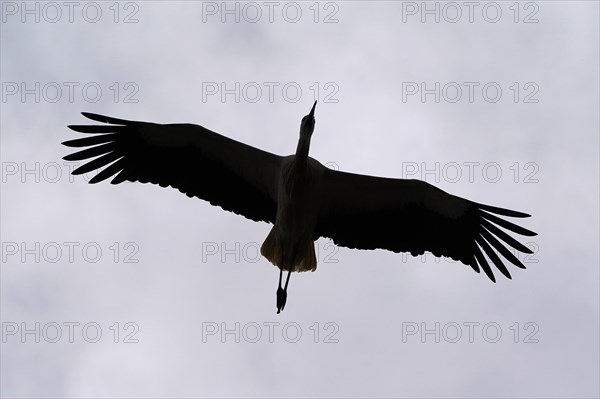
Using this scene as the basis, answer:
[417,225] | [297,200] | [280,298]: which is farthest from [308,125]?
[280,298]

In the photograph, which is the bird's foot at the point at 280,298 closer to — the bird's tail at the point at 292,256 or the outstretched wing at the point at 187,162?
the bird's tail at the point at 292,256

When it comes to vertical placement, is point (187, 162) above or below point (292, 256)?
above

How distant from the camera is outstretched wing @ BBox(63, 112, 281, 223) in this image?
10250mm

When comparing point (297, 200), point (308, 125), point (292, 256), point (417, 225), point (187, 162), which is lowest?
point (292, 256)

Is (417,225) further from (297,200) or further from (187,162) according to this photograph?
(187,162)

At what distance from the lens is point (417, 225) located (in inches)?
418

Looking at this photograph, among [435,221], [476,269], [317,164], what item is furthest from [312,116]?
[476,269]

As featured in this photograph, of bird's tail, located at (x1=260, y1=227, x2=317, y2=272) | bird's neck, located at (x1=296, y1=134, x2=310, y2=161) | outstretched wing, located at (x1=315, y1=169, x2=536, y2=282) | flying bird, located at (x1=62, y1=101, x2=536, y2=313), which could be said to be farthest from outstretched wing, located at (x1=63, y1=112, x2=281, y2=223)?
outstretched wing, located at (x1=315, y1=169, x2=536, y2=282)

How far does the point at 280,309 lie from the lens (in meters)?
10.7

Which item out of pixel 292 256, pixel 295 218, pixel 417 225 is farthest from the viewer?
pixel 417 225

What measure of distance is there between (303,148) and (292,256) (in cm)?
142

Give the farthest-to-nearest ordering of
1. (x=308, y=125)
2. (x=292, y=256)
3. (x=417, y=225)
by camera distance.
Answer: (x=417, y=225)
(x=292, y=256)
(x=308, y=125)

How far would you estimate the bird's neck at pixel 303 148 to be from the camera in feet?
31.2

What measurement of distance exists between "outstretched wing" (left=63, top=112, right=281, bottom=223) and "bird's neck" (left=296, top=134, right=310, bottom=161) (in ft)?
2.14
